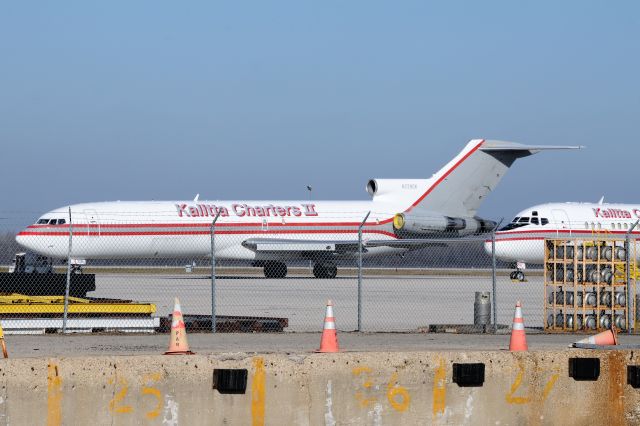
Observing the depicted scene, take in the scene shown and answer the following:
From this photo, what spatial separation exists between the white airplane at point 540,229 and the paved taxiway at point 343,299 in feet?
5.72

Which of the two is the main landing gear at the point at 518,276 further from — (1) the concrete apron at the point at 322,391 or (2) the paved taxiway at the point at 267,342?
(1) the concrete apron at the point at 322,391

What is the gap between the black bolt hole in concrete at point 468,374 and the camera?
1062cm

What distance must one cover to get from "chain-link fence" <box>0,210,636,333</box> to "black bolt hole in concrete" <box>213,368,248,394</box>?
288 inches

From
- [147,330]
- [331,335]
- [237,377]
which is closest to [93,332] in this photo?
[147,330]

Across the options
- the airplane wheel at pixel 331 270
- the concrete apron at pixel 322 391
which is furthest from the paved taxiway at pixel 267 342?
the airplane wheel at pixel 331 270

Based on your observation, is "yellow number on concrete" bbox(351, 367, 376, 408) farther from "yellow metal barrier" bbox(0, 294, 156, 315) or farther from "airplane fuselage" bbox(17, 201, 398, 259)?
"airplane fuselage" bbox(17, 201, 398, 259)

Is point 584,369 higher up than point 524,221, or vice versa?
point 524,221

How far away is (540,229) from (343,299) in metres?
13.3

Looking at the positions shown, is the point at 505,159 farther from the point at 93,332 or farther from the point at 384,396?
Result: the point at 384,396

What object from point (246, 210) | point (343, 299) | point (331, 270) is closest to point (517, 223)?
point (331, 270)

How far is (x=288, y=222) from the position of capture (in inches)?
1726

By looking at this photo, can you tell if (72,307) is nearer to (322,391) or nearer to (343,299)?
(322,391)

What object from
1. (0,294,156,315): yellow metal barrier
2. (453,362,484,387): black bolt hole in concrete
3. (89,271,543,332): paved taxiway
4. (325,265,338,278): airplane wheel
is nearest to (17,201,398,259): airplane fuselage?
(325,265,338,278): airplane wheel

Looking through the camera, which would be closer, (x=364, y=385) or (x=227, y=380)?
(x=227, y=380)
